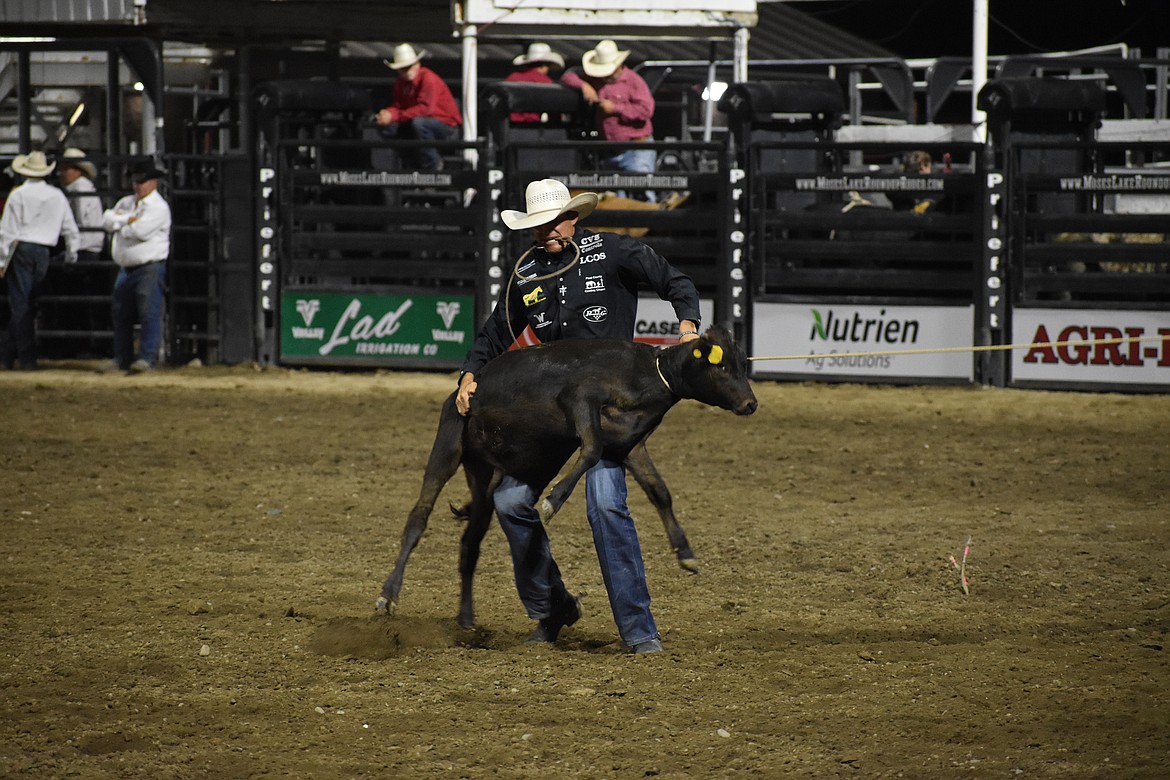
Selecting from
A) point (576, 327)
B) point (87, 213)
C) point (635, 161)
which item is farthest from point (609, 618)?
point (87, 213)

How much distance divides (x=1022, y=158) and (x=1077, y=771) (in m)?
10.5

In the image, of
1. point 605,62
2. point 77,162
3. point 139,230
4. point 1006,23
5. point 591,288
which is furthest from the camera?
point 1006,23

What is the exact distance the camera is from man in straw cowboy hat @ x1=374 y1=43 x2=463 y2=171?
15.3m

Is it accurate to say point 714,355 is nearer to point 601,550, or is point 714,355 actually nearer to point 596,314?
point 596,314

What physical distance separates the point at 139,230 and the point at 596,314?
10108 millimetres

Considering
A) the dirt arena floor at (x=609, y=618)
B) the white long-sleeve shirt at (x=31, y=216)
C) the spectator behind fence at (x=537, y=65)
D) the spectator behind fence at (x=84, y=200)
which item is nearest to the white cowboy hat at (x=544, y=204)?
the dirt arena floor at (x=609, y=618)

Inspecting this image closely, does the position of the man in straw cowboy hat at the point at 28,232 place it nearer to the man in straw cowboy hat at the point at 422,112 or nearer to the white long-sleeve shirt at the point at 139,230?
the white long-sleeve shirt at the point at 139,230

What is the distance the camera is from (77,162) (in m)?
15.7

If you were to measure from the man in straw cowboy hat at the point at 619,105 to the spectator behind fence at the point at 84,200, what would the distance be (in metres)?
5.41

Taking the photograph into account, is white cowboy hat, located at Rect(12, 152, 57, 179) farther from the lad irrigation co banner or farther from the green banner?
the lad irrigation co banner

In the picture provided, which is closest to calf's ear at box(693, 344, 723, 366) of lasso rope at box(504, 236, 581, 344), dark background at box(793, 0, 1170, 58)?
lasso rope at box(504, 236, 581, 344)

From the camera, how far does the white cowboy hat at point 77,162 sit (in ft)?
51.6

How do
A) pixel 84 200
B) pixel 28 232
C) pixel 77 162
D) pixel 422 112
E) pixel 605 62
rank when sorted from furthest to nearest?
1. pixel 84 200
2. pixel 77 162
3. pixel 422 112
4. pixel 28 232
5. pixel 605 62

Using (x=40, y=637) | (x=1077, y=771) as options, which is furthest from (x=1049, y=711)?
(x=40, y=637)
